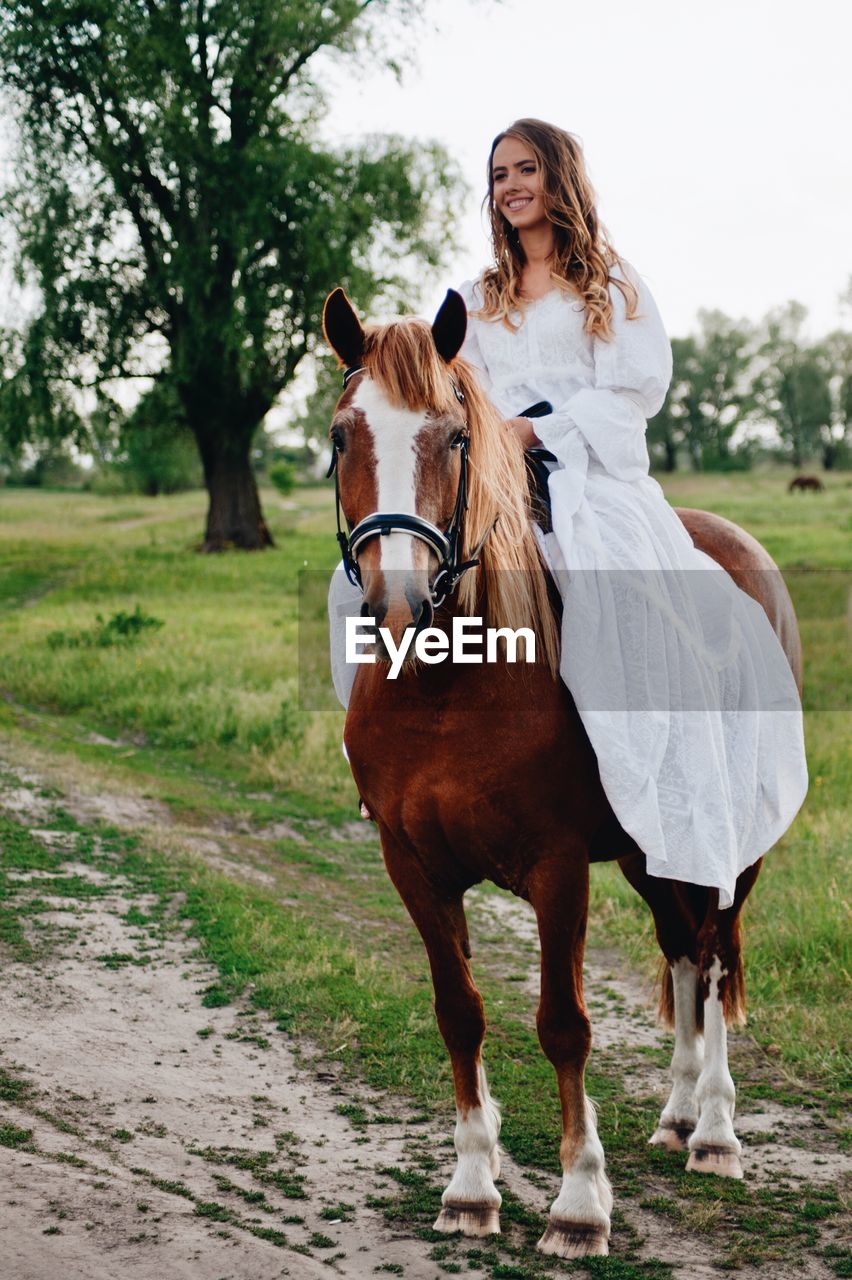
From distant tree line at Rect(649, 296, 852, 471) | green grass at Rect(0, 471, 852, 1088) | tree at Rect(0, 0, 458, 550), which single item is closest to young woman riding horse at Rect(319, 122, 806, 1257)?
green grass at Rect(0, 471, 852, 1088)

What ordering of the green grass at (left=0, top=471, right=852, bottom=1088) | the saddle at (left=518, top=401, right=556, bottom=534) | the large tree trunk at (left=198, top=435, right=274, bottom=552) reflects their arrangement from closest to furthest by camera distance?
the saddle at (left=518, top=401, right=556, bottom=534)
the green grass at (left=0, top=471, right=852, bottom=1088)
the large tree trunk at (left=198, top=435, right=274, bottom=552)

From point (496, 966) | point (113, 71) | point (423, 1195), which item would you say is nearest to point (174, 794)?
point (496, 966)

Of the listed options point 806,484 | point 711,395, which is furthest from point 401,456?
point 711,395

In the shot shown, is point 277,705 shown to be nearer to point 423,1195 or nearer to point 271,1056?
point 271,1056

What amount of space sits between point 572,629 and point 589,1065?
7.42ft

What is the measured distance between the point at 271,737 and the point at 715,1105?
656 centimetres

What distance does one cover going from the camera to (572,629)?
346 centimetres

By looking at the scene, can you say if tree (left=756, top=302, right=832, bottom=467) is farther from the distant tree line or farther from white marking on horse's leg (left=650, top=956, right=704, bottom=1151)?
white marking on horse's leg (left=650, top=956, right=704, bottom=1151)

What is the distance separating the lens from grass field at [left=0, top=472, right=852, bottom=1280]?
14.0ft

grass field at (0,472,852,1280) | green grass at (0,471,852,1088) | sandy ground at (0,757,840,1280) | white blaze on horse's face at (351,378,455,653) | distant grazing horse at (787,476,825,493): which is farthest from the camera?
distant grazing horse at (787,476,825,493)

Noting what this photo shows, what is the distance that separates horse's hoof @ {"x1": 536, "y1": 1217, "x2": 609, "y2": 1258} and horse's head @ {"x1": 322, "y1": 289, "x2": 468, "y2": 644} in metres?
1.73

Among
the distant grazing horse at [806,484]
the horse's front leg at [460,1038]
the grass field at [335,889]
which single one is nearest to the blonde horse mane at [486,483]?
the horse's front leg at [460,1038]

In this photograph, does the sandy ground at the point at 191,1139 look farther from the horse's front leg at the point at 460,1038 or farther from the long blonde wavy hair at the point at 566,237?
the long blonde wavy hair at the point at 566,237

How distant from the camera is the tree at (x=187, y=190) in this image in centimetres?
2183
